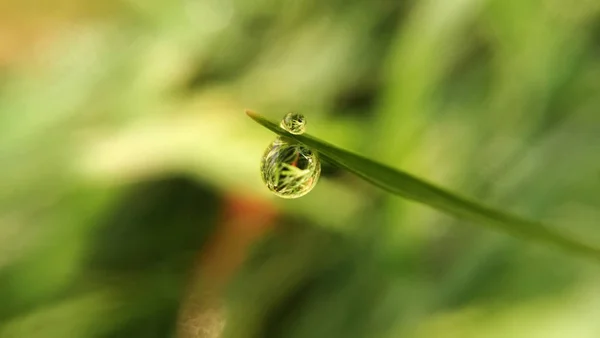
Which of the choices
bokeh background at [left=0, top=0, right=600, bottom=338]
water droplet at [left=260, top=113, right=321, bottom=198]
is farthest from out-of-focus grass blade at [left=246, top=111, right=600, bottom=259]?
bokeh background at [left=0, top=0, right=600, bottom=338]

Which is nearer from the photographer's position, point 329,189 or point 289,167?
point 289,167

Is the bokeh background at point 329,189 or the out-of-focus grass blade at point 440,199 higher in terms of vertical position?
the out-of-focus grass blade at point 440,199

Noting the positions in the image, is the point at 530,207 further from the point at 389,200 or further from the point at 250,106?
the point at 250,106

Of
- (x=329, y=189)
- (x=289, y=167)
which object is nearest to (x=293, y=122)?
(x=289, y=167)

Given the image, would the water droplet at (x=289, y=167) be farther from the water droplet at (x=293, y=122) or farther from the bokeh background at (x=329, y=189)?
the bokeh background at (x=329, y=189)

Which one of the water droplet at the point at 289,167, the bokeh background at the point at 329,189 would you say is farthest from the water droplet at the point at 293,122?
the bokeh background at the point at 329,189

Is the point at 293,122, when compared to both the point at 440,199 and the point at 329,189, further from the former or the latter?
the point at 329,189

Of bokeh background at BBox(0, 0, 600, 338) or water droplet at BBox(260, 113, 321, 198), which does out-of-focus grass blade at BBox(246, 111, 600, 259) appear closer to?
water droplet at BBox(260, 113, 321, 198)
